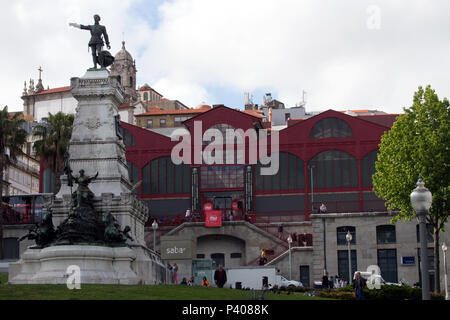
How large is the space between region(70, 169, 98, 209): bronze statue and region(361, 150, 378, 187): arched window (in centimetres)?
3612

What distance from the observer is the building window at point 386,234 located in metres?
61.4

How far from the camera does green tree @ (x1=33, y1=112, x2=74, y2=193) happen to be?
63156mm

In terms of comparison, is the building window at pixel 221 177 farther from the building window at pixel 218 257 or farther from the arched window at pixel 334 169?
the building window at pixel 218 257

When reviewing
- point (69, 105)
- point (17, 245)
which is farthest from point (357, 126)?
point (69, 105)

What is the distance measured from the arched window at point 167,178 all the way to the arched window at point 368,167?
1515cm

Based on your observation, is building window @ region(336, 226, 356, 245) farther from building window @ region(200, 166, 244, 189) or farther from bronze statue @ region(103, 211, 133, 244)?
bronze statue @ region(103, 211, 133, 244)

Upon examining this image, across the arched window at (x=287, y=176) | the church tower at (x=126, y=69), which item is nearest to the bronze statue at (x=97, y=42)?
the arched window at (x=287, y=176)

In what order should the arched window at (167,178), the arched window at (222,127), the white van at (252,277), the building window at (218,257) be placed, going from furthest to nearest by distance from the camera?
1. the arched window at (222,127)
2. the arched window at (167,178)
3. the building window at (218,257)
4. the white van at (252,277)

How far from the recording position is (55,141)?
209 ft

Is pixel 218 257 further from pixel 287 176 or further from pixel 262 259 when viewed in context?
pixel 287 176

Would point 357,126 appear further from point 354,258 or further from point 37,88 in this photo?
point 37,88

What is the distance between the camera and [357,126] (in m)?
70.6

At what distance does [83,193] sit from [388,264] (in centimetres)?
3058
